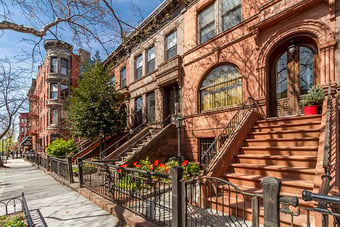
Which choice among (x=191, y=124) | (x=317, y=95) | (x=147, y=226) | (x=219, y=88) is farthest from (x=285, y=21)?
(x=147, y=226)

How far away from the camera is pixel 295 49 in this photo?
7.69 meters

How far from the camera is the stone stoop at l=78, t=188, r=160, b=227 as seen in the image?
14.6ft

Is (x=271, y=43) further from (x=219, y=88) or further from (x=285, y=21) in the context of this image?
(x=219, y=88)

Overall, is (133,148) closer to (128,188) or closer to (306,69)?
(128,188)

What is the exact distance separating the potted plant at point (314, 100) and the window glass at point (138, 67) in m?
12.5

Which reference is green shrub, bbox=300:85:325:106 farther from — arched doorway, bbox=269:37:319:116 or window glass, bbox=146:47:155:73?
window glass, bbox=146:47:155:73

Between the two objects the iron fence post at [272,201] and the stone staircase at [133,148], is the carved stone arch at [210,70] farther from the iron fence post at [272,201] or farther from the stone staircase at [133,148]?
the iron fence post at [272,201]

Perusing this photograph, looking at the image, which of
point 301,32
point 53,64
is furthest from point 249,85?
point 53,64

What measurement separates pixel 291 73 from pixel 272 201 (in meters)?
7.21

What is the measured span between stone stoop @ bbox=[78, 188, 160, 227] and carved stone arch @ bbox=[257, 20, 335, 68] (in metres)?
7.24

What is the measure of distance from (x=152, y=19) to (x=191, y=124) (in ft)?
25.8

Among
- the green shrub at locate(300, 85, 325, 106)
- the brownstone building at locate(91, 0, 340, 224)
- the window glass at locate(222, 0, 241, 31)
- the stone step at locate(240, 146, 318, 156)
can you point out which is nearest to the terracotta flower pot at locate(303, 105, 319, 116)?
the green shrub at locate(300, 85, 325, 106)

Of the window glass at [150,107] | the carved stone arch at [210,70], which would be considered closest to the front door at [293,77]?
the carved stone arch at [210,70]

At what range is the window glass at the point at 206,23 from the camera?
10883mm
